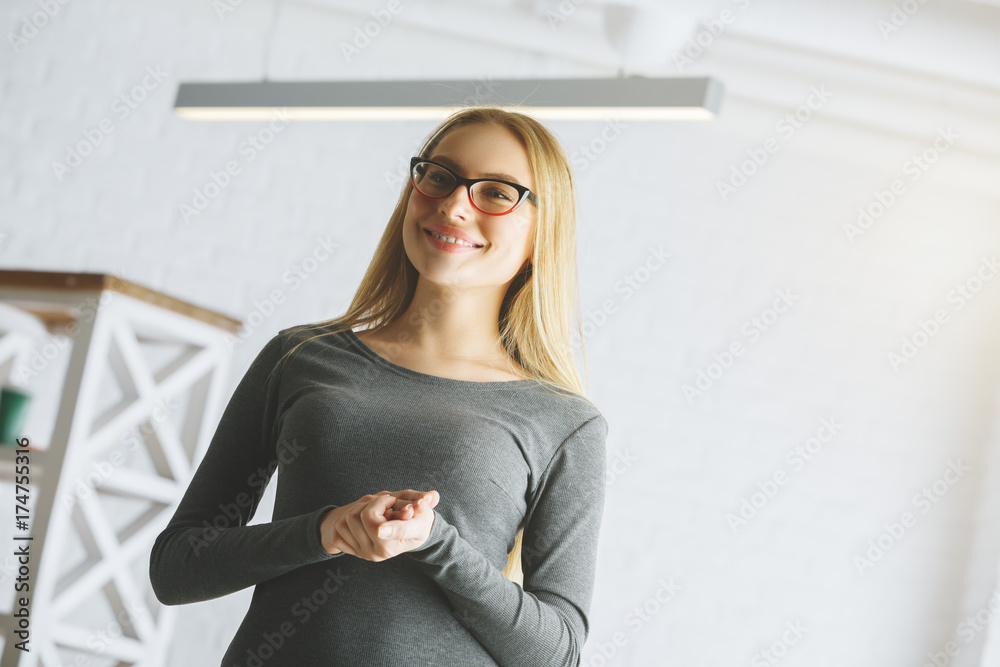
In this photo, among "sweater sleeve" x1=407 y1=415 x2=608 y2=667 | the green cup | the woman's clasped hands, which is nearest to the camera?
the woman's clasped hands

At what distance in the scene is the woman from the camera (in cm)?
99

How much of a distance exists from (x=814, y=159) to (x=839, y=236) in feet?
1.08

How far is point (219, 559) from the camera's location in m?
1.03

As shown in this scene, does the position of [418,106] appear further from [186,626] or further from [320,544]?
[186,626]

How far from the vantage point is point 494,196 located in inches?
46.8

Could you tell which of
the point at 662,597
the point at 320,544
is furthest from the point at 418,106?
the point at 662,597

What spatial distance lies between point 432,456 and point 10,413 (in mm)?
1993

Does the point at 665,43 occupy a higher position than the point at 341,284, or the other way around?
the point at 665,43
